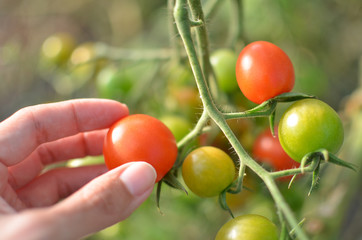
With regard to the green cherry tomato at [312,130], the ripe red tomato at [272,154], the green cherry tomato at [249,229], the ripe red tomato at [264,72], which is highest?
the ripe red tomato at [264,72]

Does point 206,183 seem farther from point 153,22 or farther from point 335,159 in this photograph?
point 153,22

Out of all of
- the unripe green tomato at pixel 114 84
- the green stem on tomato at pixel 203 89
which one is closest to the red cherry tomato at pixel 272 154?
the green stem on tomato at pixel 203 89

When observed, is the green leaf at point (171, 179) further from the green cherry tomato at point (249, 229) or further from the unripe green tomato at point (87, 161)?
the unripe green tomato at point (87, 161)

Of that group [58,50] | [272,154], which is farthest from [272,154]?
[58,50]

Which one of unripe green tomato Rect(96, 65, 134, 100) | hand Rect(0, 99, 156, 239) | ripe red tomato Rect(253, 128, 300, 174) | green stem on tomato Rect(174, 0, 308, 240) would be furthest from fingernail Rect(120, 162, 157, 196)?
unripe green tomato Rect(96, 65, 134, 100)

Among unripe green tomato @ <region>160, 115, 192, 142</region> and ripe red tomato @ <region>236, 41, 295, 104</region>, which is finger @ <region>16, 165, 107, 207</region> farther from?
ripe red tomato @ <region>236, 41, 295, 104</region>

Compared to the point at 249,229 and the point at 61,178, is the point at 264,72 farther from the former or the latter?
the point at 61,178
